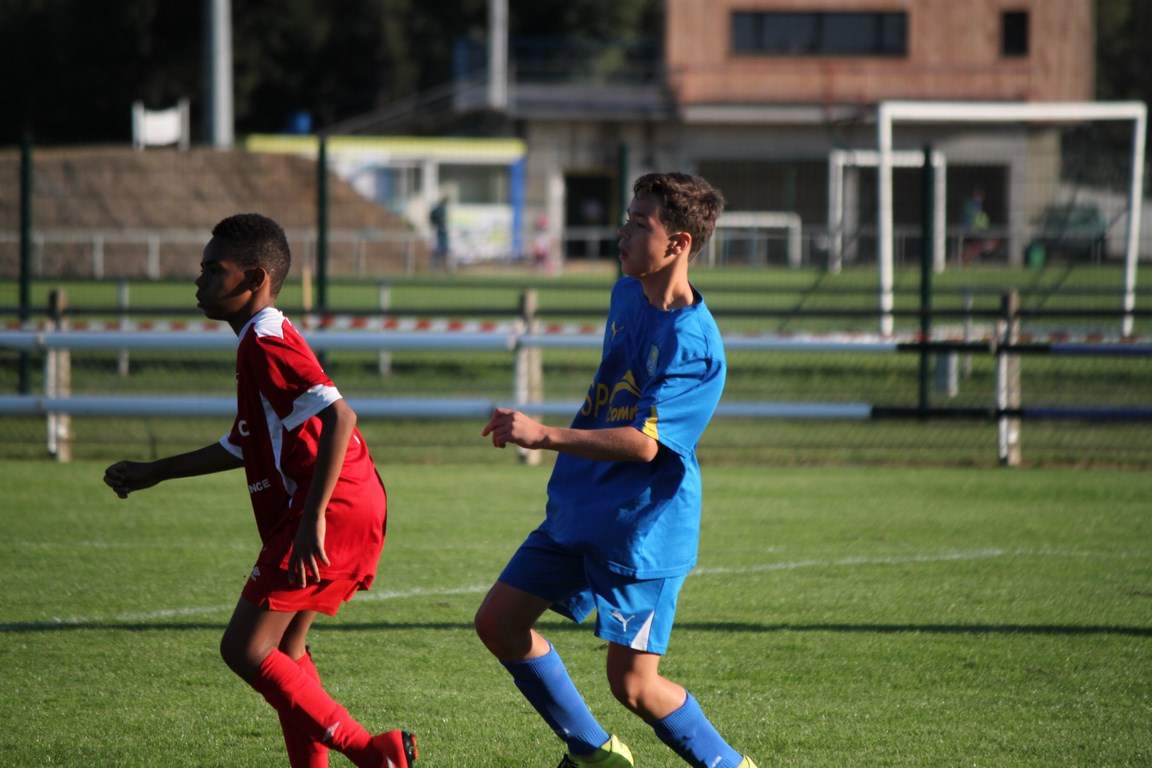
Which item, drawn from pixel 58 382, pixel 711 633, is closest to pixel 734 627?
pixel 711 633

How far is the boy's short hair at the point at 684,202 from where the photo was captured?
165 inches

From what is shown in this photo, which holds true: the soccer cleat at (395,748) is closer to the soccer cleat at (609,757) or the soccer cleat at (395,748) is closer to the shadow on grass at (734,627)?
the soccer cleat at (609,757)

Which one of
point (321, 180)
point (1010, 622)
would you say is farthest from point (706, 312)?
point (321, 180)

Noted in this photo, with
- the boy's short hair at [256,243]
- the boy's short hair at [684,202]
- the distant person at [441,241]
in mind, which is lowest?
the boy's short hair at [256,243]

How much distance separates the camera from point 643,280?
4270mm

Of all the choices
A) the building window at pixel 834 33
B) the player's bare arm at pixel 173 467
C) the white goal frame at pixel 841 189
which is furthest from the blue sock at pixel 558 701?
the building window at pixel 834 33

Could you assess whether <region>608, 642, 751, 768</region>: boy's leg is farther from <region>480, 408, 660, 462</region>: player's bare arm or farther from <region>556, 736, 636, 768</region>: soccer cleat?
<region>480, 408, 660, 462</region>: player's bare arm

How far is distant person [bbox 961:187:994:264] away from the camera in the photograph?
2059 cm

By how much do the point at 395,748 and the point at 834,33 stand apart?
143ft

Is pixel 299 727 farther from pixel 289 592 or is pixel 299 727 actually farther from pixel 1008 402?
pixel 1008 402

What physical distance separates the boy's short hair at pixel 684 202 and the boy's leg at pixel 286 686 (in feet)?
5.03

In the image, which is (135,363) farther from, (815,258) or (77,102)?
(77,102)

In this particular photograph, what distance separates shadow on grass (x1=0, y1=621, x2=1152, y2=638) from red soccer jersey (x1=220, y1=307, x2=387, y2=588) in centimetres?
238

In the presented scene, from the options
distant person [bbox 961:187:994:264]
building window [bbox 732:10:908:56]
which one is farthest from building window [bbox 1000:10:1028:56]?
distant person [bbox 961:187:994:264]
